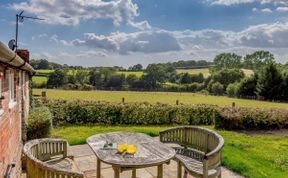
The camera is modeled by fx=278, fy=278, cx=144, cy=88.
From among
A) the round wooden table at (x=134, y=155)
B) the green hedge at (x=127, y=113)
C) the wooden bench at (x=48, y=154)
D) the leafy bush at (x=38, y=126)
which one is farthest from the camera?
the green hedge at (x=127, y=113)

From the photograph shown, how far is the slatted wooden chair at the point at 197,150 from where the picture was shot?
4.37m

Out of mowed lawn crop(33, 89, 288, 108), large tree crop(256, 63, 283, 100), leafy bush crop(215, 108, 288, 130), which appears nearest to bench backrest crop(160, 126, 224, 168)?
leafy bush crop(215, 108, 288, 130)

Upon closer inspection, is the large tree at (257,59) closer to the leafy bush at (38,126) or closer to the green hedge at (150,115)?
the green hedge at (150,115)

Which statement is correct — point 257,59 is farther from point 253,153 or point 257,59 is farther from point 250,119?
point 253,153

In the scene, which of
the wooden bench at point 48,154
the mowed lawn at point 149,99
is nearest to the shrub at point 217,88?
the mowed lawn at point 149,99

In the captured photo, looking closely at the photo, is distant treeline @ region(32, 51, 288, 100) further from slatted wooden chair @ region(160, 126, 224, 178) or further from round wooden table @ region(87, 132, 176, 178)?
round wooden table @ region(87, 132, 176, 178)

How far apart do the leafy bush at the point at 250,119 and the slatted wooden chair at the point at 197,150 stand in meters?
7.14

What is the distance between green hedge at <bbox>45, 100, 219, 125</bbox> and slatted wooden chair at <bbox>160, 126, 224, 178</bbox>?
736 centimetres

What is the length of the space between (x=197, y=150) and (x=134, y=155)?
82.1 inches

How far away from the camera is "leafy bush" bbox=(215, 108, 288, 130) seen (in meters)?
12.8

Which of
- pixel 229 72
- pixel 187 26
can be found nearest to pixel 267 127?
pixel 187 26

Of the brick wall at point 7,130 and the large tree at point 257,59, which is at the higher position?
the large tree at point 257,59

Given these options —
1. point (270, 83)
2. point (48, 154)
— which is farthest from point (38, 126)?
point (270, 83)

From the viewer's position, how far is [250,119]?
1305 centimetres
